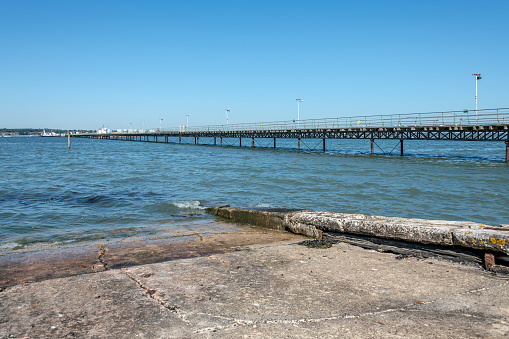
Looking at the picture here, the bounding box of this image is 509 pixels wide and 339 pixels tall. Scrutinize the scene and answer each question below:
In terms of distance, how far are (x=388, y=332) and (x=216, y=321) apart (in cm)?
140

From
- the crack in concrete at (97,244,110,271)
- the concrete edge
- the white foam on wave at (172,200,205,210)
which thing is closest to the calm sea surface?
the white foam on wave at (172,200,205,210)

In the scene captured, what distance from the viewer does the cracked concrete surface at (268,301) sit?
10.1 feet

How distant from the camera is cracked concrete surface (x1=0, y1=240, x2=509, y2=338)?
308 cm

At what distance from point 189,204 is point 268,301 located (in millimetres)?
8921

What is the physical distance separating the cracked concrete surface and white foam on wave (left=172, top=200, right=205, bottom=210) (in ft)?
22.0

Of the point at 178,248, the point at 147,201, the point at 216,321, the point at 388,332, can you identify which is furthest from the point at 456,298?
the point at 147,201

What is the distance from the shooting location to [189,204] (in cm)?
1232

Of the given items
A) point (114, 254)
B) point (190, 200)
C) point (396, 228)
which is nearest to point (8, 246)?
point (114, 254)

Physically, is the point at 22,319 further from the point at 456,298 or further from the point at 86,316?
the point at 456,298

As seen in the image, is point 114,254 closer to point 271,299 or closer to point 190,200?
point 271,299

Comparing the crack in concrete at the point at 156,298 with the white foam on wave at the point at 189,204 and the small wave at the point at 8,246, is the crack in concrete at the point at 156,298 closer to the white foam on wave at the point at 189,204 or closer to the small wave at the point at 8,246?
the small wave at the point at 8,246

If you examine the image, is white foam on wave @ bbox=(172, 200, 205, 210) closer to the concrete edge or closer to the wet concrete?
the concrete edge

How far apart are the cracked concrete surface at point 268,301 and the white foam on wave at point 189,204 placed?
22.0ft

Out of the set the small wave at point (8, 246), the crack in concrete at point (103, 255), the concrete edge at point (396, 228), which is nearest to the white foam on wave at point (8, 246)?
the small wave at point (8, 246)
